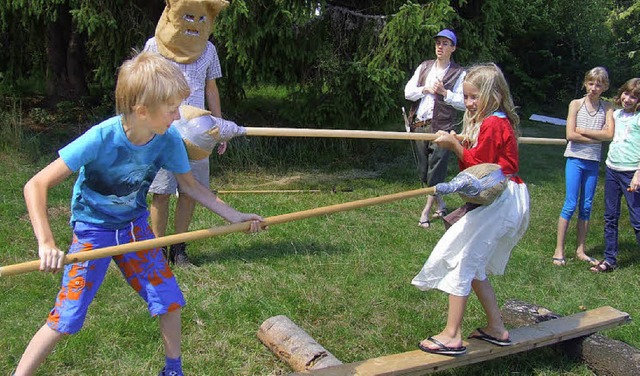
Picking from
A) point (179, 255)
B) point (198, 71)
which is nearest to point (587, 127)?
point (198, 71)

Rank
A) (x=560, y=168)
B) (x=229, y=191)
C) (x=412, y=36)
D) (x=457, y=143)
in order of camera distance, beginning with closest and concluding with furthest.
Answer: (x=457, y=143) → (x=229, y=191) → (x=412, y=36) → (x=560, y=168)

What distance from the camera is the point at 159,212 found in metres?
4.73

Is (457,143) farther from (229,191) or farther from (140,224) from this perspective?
(229,191)

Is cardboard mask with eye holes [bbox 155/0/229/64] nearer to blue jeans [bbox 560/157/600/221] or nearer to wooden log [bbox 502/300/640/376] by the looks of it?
wooden log [bbox 502/300/640/376]

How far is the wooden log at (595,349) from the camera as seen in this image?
380 centimetres

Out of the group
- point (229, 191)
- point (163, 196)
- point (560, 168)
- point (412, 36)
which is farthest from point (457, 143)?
point (560, 168)

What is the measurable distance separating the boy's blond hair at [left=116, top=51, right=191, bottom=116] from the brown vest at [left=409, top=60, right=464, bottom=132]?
12.7 feet

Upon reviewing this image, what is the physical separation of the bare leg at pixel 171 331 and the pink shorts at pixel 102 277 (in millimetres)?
67

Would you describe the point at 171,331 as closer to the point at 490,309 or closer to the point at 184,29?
the point at 490,309

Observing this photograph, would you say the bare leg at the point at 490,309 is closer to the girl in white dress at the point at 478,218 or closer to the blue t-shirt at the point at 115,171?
the girl in white dress at the point at 478,218

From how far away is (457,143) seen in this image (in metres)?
3.54

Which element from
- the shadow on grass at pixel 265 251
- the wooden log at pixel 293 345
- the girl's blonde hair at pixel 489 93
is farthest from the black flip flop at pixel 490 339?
the shadow on grass at pixel 265 251

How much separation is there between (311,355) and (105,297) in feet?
5.28

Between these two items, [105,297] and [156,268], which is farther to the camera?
Answer: [105,297]
